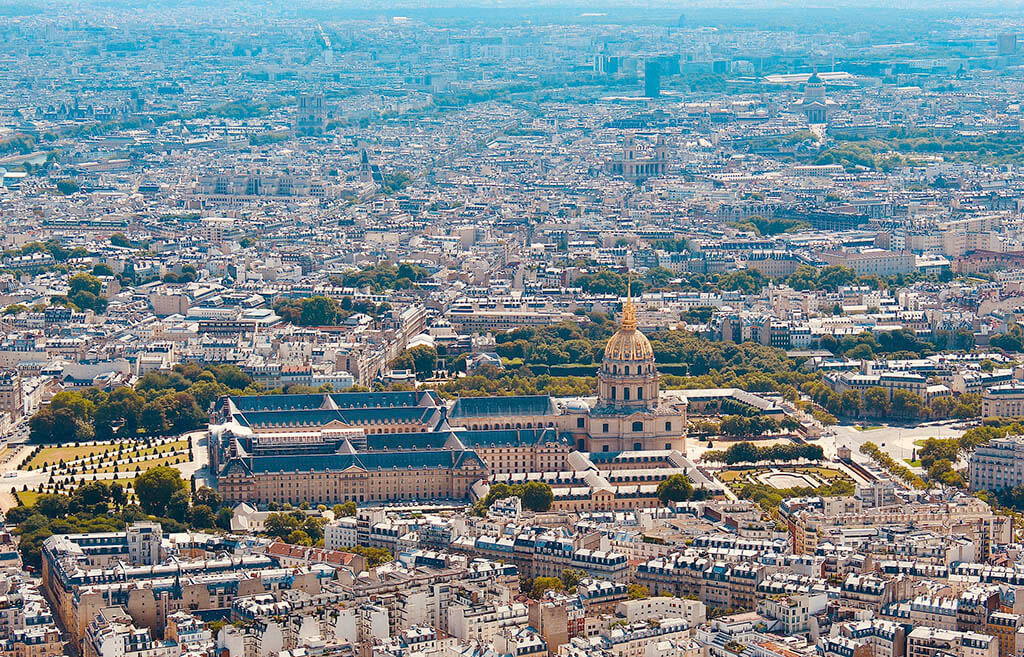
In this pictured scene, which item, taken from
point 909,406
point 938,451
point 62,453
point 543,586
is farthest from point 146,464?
point 909,406

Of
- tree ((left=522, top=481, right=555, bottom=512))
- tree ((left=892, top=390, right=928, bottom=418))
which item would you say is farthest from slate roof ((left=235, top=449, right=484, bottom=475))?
tree ((left=892, top=390, right=928, bottom=418))

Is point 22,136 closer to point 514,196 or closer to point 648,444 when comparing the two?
point 514,196

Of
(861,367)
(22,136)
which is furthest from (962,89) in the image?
(861,367)

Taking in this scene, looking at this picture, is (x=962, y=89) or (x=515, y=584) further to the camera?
(x=962, y=89)

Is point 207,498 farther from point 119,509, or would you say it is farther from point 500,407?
point 500,407

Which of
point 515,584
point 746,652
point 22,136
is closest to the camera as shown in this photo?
point 746,652

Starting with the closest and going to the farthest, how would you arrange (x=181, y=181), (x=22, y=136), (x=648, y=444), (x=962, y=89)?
(x=648, y=444) < (x=181, y=181) < (x=22, y=136) < (x=962, y=89)

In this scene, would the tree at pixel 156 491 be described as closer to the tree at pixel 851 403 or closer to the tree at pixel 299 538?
the tree at pixel 299 538
